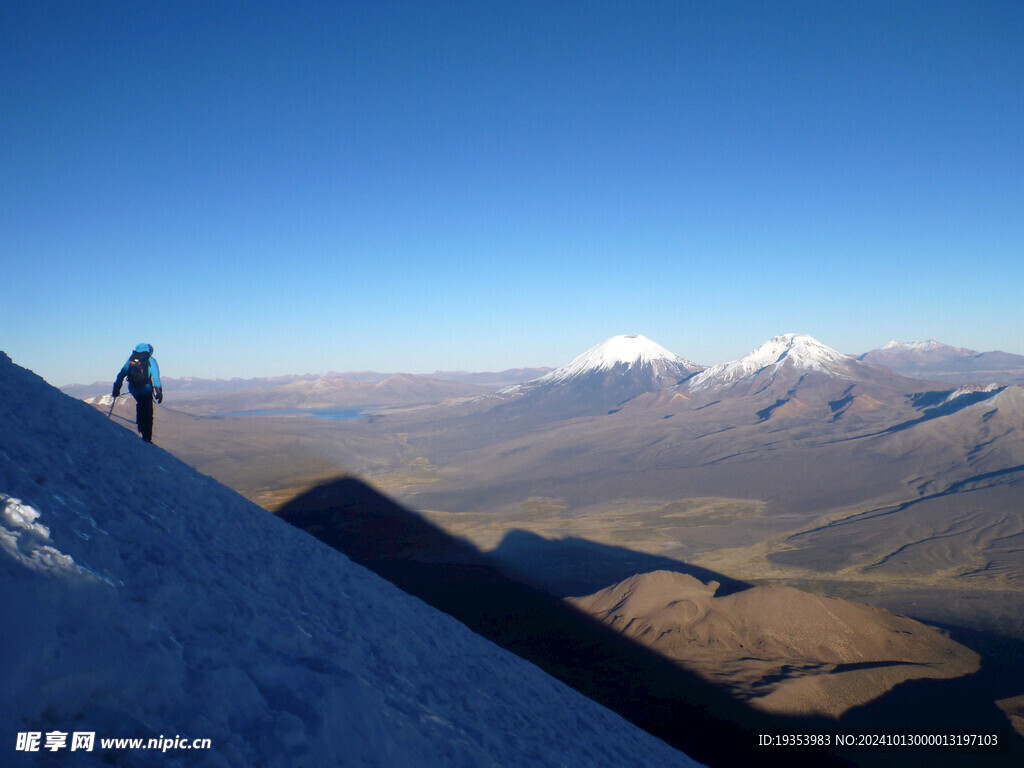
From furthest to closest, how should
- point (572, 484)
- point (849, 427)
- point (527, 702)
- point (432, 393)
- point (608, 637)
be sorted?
1. point (432, 393)
2. point (849, 427)
3. point (572, 484)
4. point (608, 637)
5. point (527, 702)

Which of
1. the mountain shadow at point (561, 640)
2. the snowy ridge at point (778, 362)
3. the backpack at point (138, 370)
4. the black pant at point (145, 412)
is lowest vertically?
the mountain shadow at point (561, 640)

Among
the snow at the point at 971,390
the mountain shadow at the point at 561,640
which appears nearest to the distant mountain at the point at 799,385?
the snow at the point at 971,390

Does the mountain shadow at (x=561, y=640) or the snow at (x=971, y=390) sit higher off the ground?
the snow at (x=971, y=390)

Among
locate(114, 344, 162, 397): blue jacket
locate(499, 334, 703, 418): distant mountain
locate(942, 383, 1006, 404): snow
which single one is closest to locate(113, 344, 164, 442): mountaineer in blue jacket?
locate(114, 344, 162, 397): blue jacket

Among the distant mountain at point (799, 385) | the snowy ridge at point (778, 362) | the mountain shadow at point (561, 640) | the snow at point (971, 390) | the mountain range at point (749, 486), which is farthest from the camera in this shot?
the snowy ridge at point (778, 362)

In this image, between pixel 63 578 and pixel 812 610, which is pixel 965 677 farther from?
A: pixel 63 578

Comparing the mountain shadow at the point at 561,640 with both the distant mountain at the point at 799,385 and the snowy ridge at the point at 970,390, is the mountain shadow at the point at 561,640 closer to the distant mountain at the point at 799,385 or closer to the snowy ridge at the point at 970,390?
the distant mountain at the point at 799,385

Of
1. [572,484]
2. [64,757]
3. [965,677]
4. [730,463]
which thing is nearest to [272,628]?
[64,757]
